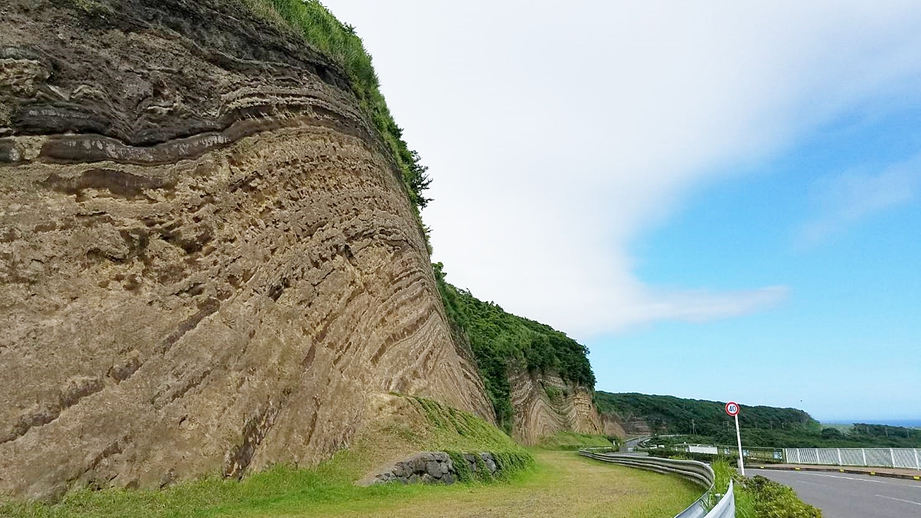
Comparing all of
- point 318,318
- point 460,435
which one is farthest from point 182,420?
point 460,435

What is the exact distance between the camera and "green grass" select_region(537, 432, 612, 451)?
4428 centimetres

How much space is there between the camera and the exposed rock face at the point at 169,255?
9078 mm

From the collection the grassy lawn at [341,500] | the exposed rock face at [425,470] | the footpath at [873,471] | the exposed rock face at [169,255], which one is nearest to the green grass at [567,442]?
the footpath at [873,471]

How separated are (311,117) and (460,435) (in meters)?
9.38

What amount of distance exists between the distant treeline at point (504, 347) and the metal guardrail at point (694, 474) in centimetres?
638

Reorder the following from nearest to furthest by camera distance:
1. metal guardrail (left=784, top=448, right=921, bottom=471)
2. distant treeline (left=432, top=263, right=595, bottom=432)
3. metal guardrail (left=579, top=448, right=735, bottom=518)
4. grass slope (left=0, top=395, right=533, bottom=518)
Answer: metal guardrail (left=579, top=448, right=735, bottom=518), grass slope (left=0, top=395, right=533, bottom=518), metal guardrail (left=784, top=448, right=921, bottom=471), distant treeline (left=432, top=263, right=595, bottom=432)

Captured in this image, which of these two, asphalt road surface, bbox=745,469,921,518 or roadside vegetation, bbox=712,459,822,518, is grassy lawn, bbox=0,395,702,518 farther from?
asphalt road surface, bbox=745,469,921,518

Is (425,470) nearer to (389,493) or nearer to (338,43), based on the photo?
(389,493)

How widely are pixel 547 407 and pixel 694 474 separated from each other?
108ft

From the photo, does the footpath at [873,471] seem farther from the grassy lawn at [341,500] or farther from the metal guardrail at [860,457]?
the grassy lawn at [341,500]

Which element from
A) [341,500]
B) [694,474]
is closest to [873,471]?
[694,474]

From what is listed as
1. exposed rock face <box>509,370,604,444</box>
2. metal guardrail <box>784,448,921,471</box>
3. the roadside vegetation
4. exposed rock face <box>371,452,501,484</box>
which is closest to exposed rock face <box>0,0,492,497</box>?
exposed rock face <box>371,452,501,484</box>

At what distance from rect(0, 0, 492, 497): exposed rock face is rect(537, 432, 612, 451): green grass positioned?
1194 inches

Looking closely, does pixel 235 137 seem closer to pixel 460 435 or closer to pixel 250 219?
pixel 250 219
